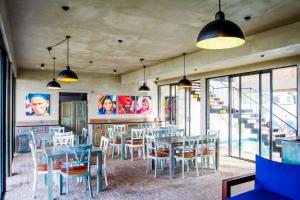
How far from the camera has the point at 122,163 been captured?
6742 millimetres

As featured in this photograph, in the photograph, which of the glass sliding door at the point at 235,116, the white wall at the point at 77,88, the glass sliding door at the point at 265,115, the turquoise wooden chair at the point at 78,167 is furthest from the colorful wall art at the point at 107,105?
the glass sliding door at the point at 265,115

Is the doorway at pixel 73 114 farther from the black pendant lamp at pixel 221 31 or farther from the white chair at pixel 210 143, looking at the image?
the black pendant lamp at pixel 221 31

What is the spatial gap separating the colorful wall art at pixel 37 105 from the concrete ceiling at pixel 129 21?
327cm

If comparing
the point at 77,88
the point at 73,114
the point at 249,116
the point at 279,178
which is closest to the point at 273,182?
the point at 279,178

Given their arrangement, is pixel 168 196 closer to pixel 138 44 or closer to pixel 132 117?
pixel 138 44

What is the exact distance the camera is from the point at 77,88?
388 inches

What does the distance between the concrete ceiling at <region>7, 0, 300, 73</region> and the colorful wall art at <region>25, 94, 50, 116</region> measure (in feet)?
10.7

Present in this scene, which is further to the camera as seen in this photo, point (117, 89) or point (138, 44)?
point (117, 89)

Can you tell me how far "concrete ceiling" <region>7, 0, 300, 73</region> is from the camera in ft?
11.0

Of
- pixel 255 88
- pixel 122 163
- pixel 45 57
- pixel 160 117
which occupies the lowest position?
pixel 122 163

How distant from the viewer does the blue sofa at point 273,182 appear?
268 centimetres

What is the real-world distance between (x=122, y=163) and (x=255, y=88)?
437cm

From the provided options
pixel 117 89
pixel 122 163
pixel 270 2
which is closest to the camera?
pixel 270 2

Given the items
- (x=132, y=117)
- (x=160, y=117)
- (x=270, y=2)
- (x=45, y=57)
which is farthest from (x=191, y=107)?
(x=270, y=2)
